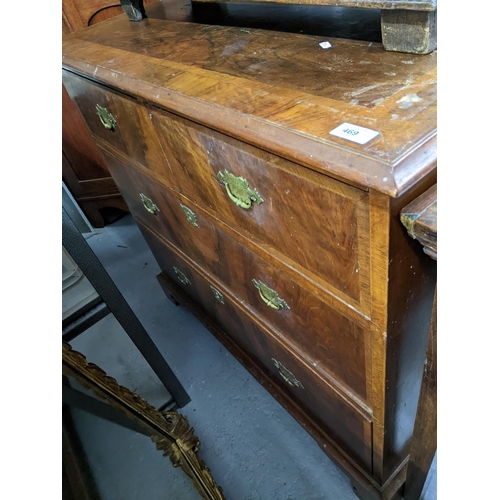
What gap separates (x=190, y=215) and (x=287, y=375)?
0.48m

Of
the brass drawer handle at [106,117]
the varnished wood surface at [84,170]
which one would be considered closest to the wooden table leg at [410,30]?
the brass drawer handle at [106,117]

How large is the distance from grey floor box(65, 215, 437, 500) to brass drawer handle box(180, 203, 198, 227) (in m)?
0.49

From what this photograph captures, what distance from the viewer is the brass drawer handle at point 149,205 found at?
1117mm

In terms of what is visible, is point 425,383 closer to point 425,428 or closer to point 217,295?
point 425,428

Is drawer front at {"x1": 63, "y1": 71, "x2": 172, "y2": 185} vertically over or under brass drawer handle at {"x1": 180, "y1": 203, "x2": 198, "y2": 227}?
over

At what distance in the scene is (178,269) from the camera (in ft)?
4.47

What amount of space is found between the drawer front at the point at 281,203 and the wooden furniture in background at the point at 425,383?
0.18 ft

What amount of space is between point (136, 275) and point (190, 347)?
20.4 inches

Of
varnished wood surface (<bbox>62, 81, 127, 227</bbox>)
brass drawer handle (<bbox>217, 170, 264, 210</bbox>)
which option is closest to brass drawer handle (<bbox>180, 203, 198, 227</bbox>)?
brass drawer handle (<bbox>217, 170, 264, 210</bbox>)

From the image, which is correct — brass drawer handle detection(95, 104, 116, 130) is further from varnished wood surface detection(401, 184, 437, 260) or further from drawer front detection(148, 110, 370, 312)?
varnished wood surface detection(401, 184, 437, 260)

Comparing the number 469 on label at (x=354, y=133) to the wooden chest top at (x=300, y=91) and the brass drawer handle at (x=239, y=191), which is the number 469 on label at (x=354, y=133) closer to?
the wooden chest top at (x=300, y=91)

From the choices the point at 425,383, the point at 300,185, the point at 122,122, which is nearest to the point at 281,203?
the point at 300,185

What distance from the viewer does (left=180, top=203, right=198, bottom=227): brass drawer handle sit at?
3.00ft

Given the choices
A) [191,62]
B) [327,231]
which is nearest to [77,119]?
[191,62]
